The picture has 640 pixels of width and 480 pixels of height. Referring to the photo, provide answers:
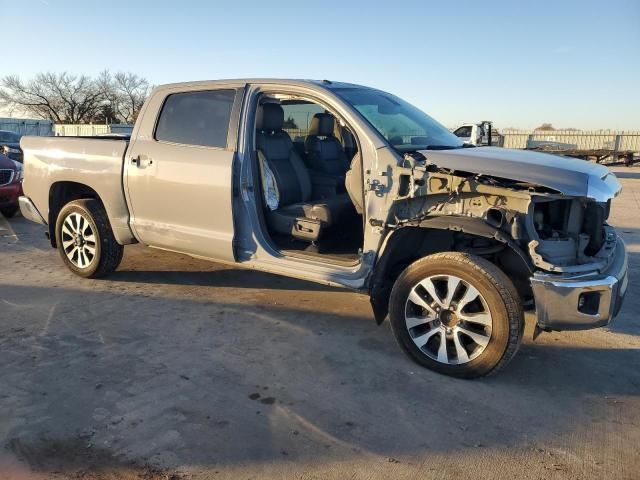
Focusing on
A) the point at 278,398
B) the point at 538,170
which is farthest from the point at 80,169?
the point at 538,170

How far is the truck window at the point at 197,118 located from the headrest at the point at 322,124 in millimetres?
999

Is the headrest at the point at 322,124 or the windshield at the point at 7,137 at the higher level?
the headrest at the point at 322,124

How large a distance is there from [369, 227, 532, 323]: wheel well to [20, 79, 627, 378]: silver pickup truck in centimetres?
1

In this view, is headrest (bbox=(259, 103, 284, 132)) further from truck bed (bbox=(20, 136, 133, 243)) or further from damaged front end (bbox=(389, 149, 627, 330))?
damaged front end (bbox=(389, 149, 627, 330))

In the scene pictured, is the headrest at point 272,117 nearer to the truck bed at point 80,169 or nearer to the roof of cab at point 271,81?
the roof of cab at point 271,81

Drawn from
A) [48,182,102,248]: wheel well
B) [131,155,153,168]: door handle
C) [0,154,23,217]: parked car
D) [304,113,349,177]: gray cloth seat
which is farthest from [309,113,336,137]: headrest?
[0,154,23,217]: parked car

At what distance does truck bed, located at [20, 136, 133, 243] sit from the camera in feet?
16.2

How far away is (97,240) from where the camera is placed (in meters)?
5.13

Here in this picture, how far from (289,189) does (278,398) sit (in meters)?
2.15

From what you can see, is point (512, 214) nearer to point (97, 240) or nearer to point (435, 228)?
point (435, 228)

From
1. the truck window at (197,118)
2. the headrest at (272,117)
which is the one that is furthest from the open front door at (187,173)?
the headrest at (272,117)

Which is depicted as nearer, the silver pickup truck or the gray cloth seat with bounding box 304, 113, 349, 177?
the silver pickup truck

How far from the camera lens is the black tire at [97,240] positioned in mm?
5113

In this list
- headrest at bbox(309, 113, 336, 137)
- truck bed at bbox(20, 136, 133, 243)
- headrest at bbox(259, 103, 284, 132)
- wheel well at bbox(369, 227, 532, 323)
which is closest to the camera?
wheel well at bbox(369, 227, 532, 323)
